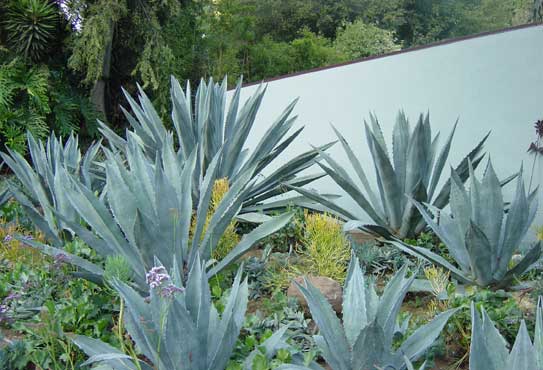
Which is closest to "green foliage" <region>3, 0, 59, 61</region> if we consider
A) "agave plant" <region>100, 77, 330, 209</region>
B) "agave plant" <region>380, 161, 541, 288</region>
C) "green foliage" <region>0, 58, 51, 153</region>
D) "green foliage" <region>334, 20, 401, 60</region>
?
"green foliage" <region>0, 58, 51, 153</region>

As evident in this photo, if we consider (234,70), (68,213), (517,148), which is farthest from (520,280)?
(234,70)

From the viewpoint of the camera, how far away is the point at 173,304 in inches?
58.1

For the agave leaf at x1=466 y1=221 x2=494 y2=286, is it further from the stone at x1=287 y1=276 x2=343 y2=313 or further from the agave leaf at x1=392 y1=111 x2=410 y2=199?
the agave leaf at x1=392 y1=111 x2=410 y2=199

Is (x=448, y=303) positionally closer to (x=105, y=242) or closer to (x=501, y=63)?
(x=105, y=242)

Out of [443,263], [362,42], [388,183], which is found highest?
[362,42]

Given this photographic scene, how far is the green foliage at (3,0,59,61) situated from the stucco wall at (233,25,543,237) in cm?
485

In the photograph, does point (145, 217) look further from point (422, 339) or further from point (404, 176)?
point (404, 176)

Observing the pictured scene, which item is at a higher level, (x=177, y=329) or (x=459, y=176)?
(x=459, y=176)

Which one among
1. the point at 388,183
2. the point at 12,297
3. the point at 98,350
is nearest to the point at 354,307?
the point at 98,350

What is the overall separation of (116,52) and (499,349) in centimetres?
954

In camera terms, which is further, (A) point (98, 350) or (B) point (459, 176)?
(B) point (459, 176)

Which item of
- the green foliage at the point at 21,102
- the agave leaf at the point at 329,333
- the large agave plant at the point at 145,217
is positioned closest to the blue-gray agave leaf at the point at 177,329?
the agave leaf at the point at 329,333

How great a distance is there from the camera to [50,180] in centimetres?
328

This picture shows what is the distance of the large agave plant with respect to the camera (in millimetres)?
2141
